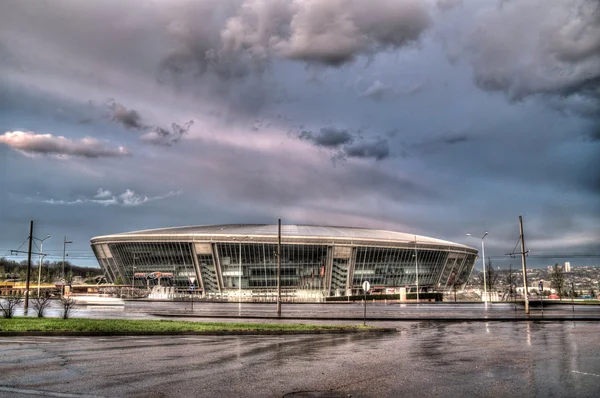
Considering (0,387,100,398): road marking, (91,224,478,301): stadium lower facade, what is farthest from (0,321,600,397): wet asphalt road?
(91,224,478,301): stadium lower facade

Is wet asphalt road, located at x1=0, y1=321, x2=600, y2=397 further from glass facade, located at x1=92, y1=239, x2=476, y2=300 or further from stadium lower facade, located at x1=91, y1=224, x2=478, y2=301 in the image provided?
glass facade, located at x1=92, y1=239, x2=476, y2=300

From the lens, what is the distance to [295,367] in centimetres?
1254

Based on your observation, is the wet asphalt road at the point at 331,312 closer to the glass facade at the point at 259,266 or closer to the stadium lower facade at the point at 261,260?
the stadium lower facade at the point at 261,260

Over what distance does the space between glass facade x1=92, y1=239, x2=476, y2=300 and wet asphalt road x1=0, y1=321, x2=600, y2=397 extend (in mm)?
88789

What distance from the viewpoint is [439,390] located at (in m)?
9.74

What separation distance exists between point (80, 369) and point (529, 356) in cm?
1234

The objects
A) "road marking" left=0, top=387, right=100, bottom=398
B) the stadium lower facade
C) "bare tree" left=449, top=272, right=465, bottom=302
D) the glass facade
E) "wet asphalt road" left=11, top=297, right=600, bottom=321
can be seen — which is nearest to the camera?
"road marking" left=0, top=387, right=100, bottom=398

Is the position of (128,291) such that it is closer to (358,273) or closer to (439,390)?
(358,273)

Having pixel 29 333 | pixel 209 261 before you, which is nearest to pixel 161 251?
Result: pixel 209 261

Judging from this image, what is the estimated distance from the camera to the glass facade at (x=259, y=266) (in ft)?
368

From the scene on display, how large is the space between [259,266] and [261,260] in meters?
1.62

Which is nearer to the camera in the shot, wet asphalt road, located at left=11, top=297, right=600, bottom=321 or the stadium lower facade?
wet asphalt road, located at left=11, top=297, right=600, bottom=321

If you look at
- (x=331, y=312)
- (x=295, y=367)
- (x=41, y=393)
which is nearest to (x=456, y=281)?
(x=331, y=312)

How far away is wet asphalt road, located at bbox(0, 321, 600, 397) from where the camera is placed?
9.65 meters
